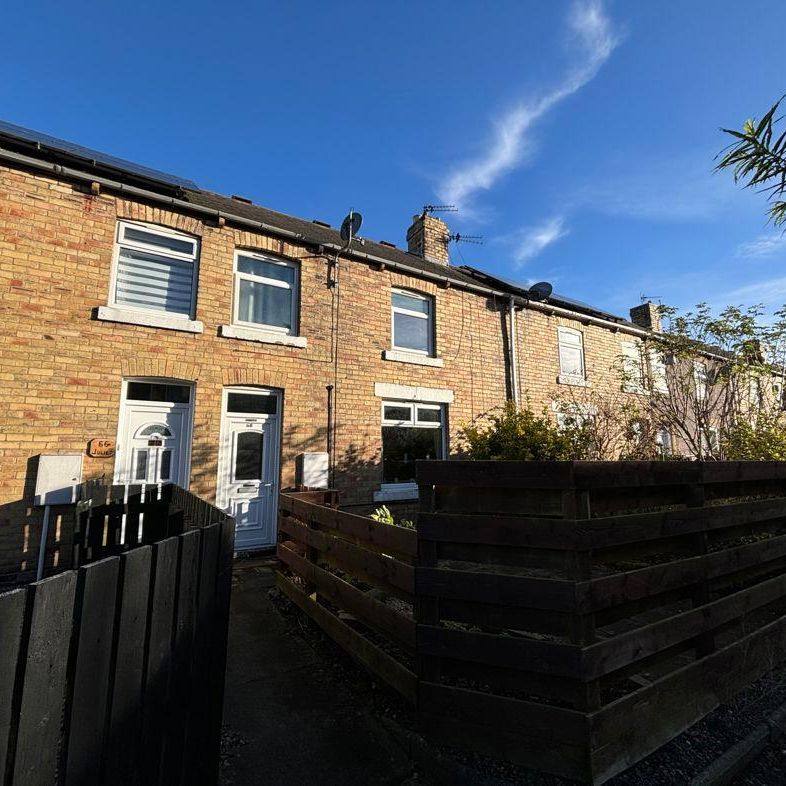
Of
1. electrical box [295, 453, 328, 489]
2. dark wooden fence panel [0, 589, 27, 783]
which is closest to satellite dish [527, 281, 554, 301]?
electrical box [295, 453, 328, 489]

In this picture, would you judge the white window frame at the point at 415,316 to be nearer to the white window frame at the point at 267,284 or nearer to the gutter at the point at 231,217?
the gutter at the point at 231,217

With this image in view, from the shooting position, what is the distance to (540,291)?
38.4 feet

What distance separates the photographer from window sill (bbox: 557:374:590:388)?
11688 millimetres


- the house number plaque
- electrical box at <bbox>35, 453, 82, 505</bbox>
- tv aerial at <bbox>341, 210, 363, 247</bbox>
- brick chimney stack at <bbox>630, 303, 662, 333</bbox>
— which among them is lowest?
electrical box at <bbox>35, 453, 82, 505</bbox>

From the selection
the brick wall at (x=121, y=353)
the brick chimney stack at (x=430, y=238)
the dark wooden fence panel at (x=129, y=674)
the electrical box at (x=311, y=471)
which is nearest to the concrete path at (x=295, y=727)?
the dark wooden fence panel at (x=129, y=674)

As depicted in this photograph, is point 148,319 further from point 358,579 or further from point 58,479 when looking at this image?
point 358,579

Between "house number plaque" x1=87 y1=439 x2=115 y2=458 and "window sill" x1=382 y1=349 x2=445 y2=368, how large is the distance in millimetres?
4915

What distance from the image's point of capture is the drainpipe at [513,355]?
1067cm

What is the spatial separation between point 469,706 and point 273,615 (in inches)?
110

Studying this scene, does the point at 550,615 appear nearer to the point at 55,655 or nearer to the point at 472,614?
the point at 472,614

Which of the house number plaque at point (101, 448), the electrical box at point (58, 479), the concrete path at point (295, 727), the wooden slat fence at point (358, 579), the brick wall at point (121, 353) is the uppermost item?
the brick wall at point (121, 353)

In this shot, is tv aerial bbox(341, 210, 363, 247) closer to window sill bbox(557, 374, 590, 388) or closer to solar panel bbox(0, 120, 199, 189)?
solar panel bbox(0, 120, 199, 189)

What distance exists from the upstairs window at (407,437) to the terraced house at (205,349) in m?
0.03

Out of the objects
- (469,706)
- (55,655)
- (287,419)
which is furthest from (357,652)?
(287,419)
